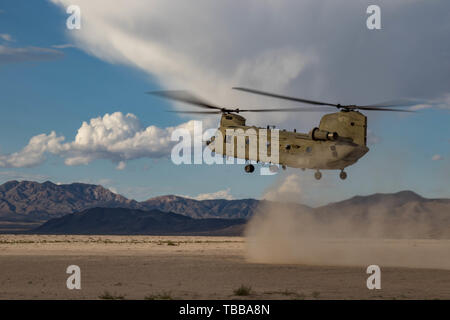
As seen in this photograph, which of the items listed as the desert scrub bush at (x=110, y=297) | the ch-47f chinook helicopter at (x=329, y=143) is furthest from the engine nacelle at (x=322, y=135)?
the desert scrub bush at (x=110, y=297)

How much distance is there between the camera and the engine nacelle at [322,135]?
30939 mm

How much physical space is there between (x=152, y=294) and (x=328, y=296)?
772 cm

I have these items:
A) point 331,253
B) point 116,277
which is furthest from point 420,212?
point 116,277

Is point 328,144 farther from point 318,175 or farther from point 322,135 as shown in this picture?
point 318,175

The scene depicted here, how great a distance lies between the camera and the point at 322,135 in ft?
103

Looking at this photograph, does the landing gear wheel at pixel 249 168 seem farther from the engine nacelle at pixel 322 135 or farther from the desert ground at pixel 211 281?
the desert ground at pixel 211 281

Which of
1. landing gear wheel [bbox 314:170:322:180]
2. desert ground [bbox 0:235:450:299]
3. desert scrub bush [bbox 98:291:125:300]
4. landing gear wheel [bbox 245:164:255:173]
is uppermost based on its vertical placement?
landing gear wheel [bbox 245:164:255:173]

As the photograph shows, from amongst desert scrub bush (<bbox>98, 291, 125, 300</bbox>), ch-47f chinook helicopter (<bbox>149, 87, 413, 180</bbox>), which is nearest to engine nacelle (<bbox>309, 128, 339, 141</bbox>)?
ch-47f chinook helicopter (<bbox>149, 87, 413, 180</bbox>)

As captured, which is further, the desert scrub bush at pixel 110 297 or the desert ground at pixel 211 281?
the desert ground at pixel 211 281

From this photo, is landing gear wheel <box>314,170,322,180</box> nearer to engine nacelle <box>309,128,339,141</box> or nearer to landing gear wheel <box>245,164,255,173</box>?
engine nacelle <box>309,128,339,141</box>

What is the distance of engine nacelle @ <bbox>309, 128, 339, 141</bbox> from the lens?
102ft
